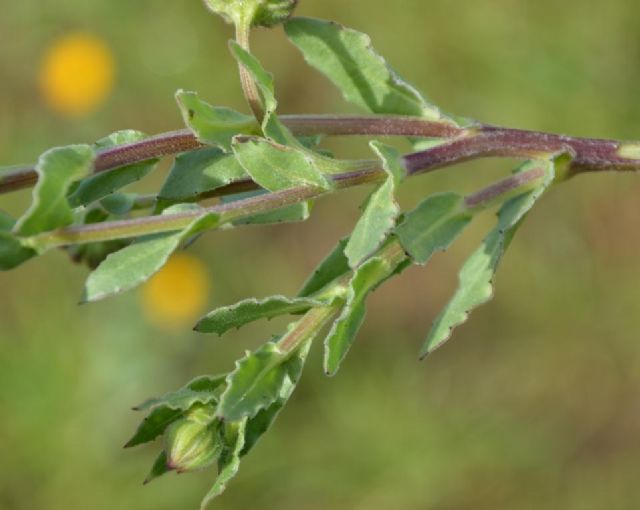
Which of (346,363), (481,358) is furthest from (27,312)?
(481,358)

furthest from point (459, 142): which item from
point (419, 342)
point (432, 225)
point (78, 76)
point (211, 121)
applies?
point (78, 76)

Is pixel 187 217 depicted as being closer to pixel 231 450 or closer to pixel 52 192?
pixel 52 192

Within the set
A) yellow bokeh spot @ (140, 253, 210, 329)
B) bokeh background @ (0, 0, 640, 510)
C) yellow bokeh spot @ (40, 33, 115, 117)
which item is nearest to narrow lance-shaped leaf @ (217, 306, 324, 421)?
bokeh background @ (0, 0, 640, 510)

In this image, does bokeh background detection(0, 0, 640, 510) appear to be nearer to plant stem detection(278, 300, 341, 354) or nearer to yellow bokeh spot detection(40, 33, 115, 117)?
yellow bokeh spot detection(40, 33, 115, 117)

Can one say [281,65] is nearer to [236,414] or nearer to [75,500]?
[75,500]

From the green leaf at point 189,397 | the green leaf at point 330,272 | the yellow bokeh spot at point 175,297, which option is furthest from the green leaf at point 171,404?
the yellow bokeh spot at point 175,297
